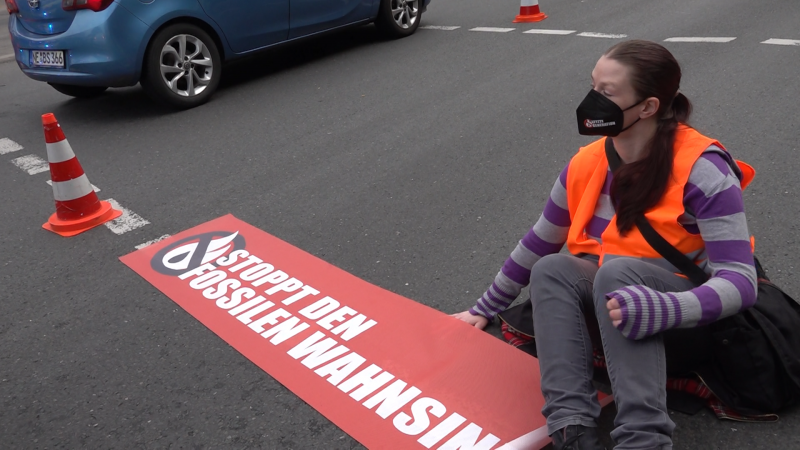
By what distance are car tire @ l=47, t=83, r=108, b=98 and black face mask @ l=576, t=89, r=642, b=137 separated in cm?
590

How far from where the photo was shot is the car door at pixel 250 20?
269 inches

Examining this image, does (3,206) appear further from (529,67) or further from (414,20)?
(414,20)

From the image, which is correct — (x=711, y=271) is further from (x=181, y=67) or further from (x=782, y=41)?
(x=782, y=41)

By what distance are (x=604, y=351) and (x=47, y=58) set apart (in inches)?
224

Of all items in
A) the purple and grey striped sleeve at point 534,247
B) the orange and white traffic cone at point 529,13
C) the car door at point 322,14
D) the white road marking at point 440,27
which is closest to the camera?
the purple and grey striped sleeve at point 534,247

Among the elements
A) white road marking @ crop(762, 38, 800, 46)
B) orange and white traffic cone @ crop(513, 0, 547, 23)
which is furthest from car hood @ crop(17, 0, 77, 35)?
white road marking @ crop(762, 38, 800, 46)

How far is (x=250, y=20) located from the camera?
7.06m

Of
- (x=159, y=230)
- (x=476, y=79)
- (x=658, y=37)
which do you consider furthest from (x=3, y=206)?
(x=658, y=37)

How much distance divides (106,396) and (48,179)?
300cm

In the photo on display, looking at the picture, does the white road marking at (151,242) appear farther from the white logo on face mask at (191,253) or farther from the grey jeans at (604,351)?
the grey jeans at (604,351)

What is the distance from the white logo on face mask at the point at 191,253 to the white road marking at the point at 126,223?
51 centimetres

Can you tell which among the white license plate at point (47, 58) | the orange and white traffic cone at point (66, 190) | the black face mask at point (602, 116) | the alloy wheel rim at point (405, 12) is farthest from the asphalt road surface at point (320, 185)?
the black face mask at point (602, 116)

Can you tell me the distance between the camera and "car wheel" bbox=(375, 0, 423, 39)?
851 cm

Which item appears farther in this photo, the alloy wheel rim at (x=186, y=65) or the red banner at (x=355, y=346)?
the alloy wheel rim at (x=186, y=65)
